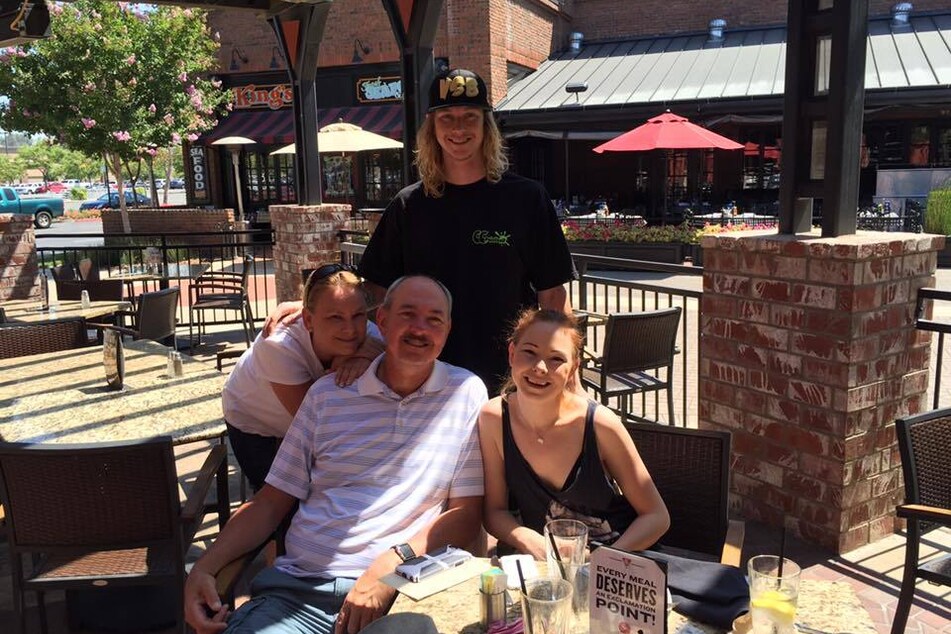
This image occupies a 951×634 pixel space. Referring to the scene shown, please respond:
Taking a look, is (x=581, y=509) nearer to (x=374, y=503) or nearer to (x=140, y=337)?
(x=374, y=503)

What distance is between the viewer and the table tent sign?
4.56 feet

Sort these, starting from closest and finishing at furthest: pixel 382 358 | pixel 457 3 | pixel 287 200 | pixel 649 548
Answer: pixel 649 548 < pixel 382 358 < pixel 457 3 < pixel 287 200

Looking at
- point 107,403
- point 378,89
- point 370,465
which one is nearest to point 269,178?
point 378,89

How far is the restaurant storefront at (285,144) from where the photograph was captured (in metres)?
19.4

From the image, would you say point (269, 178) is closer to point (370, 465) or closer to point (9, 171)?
point (370, 465)

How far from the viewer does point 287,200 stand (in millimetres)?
21500

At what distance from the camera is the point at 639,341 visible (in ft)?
16.0

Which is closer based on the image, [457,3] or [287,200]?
[457,3]

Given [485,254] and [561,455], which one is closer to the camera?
[561,455]

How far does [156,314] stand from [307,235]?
79.3 inches

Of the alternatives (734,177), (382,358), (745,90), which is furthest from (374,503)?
(734,177)

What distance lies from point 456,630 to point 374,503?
2.28 feet

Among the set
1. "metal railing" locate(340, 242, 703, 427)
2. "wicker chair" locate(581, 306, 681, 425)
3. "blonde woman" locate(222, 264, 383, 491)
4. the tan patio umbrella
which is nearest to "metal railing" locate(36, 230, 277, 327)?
the tan patio umbrella

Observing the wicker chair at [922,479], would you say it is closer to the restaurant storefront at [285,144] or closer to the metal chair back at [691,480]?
the metal chair back at [691,480]
